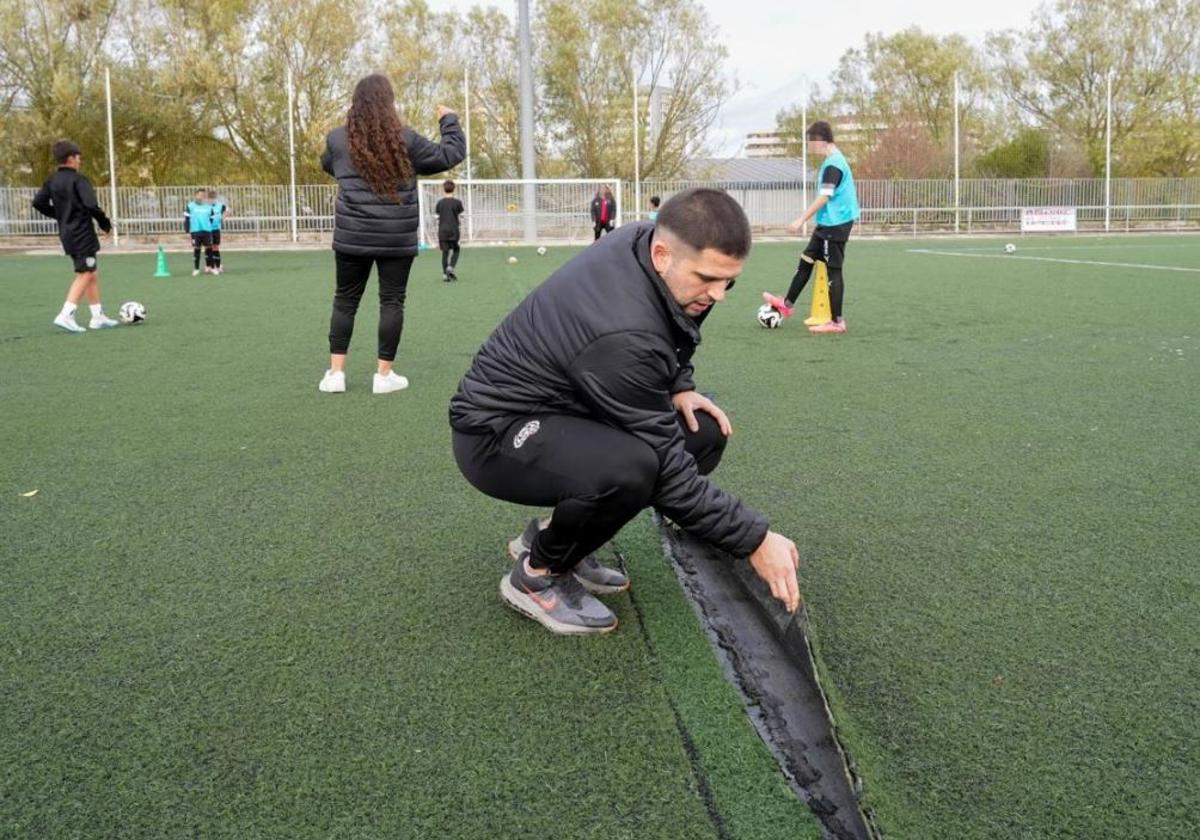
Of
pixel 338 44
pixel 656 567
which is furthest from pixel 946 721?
pixel 338 44

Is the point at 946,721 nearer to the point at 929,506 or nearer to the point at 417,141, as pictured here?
the point at 929,506

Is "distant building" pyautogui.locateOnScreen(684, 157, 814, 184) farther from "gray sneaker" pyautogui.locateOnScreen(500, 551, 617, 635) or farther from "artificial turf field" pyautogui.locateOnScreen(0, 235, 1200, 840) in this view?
"gray sneaker" pyautogui.locateOnScreen(500, 551, 617, 635)

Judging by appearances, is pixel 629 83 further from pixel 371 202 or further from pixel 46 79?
pixel 371 202

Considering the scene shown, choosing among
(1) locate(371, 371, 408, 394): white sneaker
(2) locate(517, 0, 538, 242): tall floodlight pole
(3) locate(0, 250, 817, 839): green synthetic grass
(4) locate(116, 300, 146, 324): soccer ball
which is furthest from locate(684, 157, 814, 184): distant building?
(3) locate(0, 250, 817, 839): green synthetic grass

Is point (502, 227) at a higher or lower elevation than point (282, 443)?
higher

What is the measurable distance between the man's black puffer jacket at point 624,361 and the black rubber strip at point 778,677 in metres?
0.31

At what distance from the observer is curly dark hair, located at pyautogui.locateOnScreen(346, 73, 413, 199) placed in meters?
6.04

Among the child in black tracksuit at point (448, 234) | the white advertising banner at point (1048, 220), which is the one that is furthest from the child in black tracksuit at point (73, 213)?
the white advertising banner at point (1048, 220)

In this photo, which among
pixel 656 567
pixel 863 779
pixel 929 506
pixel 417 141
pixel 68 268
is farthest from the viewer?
pixel 68 268

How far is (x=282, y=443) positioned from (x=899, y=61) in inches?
2300

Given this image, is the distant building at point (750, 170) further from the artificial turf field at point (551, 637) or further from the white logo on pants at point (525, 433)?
the white logo on pants at point (525, 433)

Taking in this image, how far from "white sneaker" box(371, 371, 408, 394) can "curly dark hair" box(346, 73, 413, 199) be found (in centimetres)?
118

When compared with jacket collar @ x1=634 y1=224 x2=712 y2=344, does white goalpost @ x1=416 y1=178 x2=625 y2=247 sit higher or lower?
higher

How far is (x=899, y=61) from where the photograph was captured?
189ft
